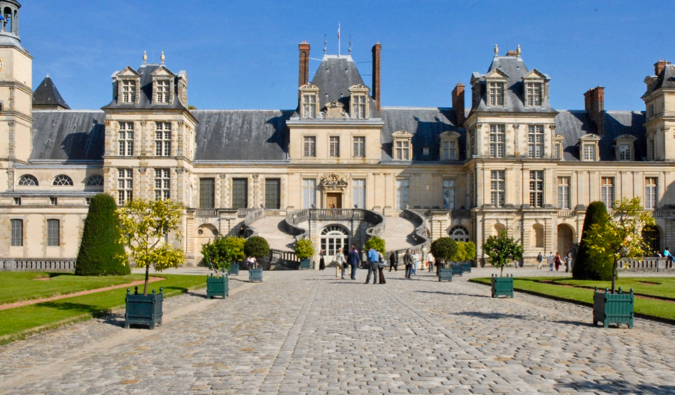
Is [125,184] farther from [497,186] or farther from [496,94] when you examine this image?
[496,94]

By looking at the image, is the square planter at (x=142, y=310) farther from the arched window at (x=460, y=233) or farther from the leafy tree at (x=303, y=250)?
the arched window at (x=460, y=233)

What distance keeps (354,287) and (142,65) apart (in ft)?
98.0

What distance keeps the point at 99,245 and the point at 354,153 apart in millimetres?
25540

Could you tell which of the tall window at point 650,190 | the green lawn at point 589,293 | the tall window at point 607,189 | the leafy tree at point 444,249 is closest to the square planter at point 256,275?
the green lawn at point 589,293

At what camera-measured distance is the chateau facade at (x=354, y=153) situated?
150 feet

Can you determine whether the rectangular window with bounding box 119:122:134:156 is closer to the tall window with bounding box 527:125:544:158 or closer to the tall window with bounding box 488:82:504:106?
the tall window with bounding box 488:82:504:106

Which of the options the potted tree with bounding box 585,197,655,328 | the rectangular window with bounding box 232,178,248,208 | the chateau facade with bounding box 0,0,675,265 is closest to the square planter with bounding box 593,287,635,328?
the potted tree with bounding box 585,197,655,328

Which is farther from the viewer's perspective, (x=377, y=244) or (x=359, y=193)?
(x=359, y=193)

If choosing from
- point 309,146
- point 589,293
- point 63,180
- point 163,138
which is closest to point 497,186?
point 309,146

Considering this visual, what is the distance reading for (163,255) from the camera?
15734 mm

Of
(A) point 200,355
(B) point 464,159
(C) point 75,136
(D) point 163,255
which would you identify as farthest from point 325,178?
(A) point 200,355

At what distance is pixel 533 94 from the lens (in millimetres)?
46938

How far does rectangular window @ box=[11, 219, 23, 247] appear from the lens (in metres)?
40.4

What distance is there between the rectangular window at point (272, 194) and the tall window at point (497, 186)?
15217mm
